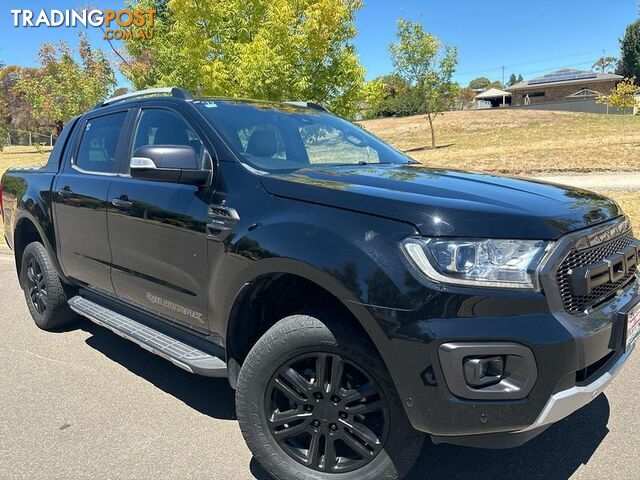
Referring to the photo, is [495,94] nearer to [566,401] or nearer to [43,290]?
[43,290]

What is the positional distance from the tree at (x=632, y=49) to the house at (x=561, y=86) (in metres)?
2.01

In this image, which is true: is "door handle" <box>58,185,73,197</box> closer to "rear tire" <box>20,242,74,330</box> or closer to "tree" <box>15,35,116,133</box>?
"rear tire" <box>20,242,74,330</box>

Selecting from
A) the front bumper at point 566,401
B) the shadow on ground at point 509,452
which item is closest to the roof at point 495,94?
the shadow on ground at point 509,452

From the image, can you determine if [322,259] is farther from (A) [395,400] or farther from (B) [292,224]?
(A) [395,400]

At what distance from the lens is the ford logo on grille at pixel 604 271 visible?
215 centimetres

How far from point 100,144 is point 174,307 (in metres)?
1.69

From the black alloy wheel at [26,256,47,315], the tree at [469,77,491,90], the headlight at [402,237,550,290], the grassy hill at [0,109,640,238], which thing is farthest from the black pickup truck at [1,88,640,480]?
the tree at [469,77,491,90]

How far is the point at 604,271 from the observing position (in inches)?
90.7

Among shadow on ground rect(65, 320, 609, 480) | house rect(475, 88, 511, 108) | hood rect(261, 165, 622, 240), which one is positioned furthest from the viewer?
house rect(475, 88, 511, 108)

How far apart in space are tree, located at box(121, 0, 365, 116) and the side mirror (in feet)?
25.3

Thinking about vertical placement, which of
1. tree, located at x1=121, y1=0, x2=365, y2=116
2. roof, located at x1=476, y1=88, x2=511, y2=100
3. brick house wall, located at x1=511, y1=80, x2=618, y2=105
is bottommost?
tree, located at x1=121, y1=0, x2=365, y2=116

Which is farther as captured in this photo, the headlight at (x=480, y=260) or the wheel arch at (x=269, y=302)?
the wheel arch at (x=269, y=302)

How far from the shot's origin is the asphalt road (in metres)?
2.77

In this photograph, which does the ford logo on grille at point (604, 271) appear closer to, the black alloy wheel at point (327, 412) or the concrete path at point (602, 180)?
the black alloy wheel at point (327, 412)
